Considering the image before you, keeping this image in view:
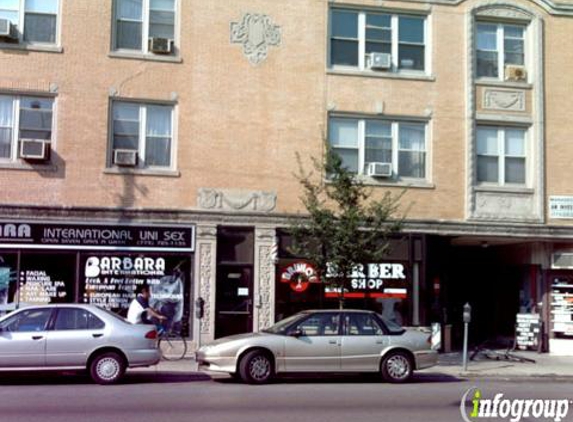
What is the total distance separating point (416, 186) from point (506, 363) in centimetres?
503

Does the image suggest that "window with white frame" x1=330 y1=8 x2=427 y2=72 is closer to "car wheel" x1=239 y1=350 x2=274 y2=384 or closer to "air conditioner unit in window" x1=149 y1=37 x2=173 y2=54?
"air conditioner unit in window" x1=149 y1=37 x2=173 y2=54

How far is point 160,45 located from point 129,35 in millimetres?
887

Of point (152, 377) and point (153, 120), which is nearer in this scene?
point (152, 377)

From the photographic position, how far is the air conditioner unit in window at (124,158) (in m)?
18.7

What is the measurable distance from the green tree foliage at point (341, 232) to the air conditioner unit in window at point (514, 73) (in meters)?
5.97

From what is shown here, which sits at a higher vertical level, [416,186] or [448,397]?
[416,186]

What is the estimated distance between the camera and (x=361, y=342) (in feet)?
47.2

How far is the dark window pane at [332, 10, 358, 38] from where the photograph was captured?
2036 cm

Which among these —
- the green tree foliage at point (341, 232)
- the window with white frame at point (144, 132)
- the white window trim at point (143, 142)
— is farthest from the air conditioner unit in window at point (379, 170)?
the window with white frame at point (144, 132)

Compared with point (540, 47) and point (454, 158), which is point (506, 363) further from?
point (540, 47)

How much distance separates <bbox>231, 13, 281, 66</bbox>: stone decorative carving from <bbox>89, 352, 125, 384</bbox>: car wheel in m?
9.23

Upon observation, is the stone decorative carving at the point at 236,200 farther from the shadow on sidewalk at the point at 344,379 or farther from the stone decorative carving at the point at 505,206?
the stone decorative carving at the point at 505,206

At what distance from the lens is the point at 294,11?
20016mm

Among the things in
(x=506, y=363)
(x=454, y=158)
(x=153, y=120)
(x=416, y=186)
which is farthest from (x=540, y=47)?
(x=153, y=120)
